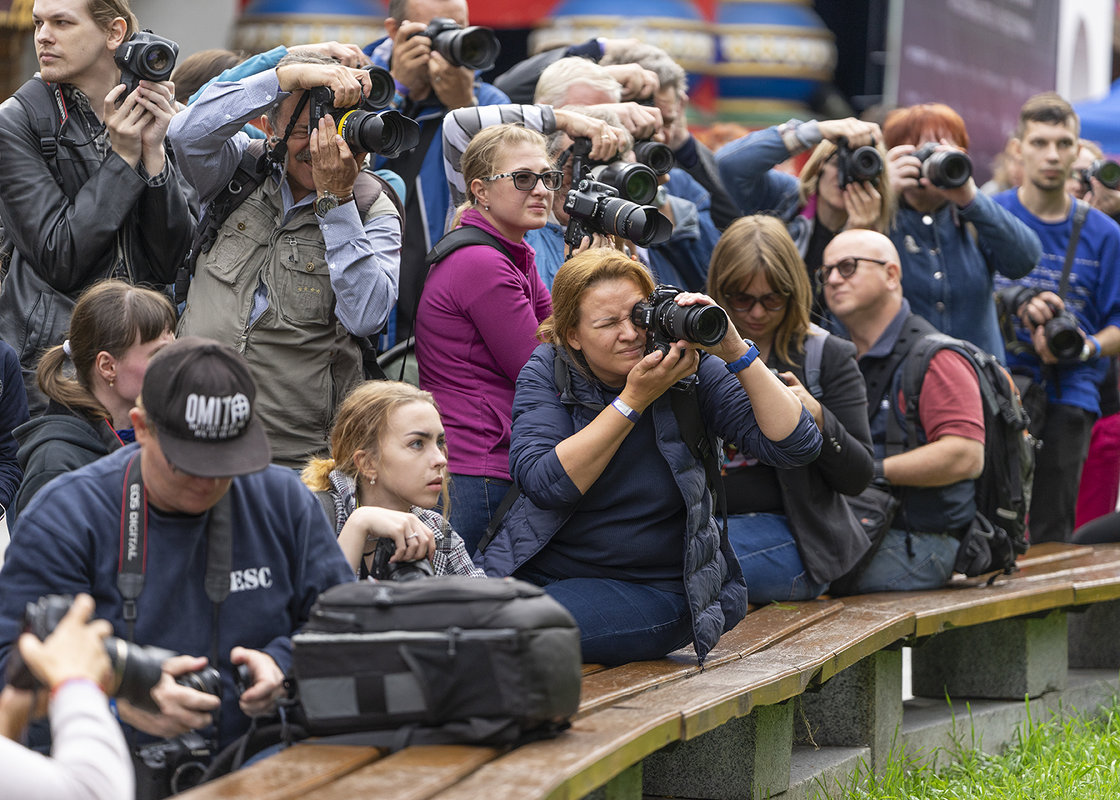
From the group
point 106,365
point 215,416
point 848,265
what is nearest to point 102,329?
point 106,365

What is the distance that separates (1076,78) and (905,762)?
49.1ft

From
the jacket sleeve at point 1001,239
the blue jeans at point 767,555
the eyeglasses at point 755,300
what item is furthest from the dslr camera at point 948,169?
the blue jeans at point 767,555

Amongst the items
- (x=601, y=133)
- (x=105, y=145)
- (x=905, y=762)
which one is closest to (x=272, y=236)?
(x=105, y=145)

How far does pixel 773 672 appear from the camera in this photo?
12.6 feet

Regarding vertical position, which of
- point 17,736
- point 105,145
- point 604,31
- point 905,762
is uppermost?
point 604,31

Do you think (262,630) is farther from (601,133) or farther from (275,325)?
(601,133)

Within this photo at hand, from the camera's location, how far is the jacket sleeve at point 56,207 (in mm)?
4016

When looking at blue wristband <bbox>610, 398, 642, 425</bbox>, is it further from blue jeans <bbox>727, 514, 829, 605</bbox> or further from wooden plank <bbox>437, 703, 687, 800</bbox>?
blue jeans <bbox>727, 514, 829, 605</bbox>

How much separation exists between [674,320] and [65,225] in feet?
5.08

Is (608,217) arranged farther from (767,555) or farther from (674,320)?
(767,555)

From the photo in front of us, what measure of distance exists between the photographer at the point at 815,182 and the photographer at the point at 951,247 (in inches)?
7.0

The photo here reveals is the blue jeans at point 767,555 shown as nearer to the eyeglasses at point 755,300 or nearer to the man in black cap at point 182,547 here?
the eyeglasses at point 755,300

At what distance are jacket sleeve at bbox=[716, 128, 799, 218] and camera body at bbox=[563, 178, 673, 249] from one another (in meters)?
1.34

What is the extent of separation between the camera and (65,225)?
159 inches
